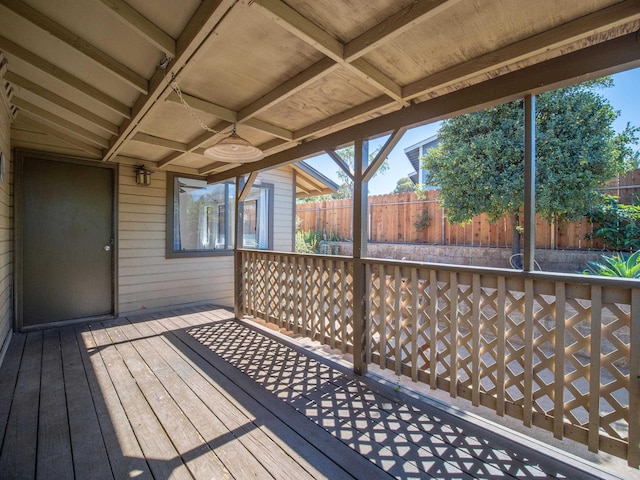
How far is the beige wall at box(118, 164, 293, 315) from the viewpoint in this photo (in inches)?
183

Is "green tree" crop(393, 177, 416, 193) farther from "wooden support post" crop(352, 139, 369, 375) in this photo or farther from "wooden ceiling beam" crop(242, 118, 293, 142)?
"wooden support post" crop(352, 139, 369, 375)

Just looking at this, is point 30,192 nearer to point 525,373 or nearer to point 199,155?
point 199,155

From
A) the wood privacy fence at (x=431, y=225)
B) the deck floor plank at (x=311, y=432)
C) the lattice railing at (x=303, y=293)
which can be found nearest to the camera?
the deck floor plank at (x=311, y=432)

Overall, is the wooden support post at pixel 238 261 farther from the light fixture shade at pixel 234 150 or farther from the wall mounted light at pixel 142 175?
the light fixture shade at pixel 234 150

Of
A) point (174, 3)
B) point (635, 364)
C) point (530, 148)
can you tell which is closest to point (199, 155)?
point (174, 3)

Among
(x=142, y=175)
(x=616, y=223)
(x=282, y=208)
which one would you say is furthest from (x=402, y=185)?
(x=142, y=175)

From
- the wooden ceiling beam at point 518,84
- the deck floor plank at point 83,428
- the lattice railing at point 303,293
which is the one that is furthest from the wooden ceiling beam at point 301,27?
the deck floor plank at point 83,428

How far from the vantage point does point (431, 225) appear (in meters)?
8.81

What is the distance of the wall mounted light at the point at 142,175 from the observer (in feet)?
15.4

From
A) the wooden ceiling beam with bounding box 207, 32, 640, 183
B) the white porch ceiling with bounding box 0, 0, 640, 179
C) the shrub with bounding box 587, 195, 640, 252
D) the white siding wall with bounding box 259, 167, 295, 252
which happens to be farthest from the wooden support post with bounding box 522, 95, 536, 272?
the shrub with bounding box 587, 195, 640, 252

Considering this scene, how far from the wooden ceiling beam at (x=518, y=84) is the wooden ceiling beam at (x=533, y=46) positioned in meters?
0.11

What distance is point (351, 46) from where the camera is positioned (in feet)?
6.00

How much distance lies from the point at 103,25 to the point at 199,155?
2.55 meters

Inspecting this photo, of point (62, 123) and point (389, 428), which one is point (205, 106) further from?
point (389, 428)
